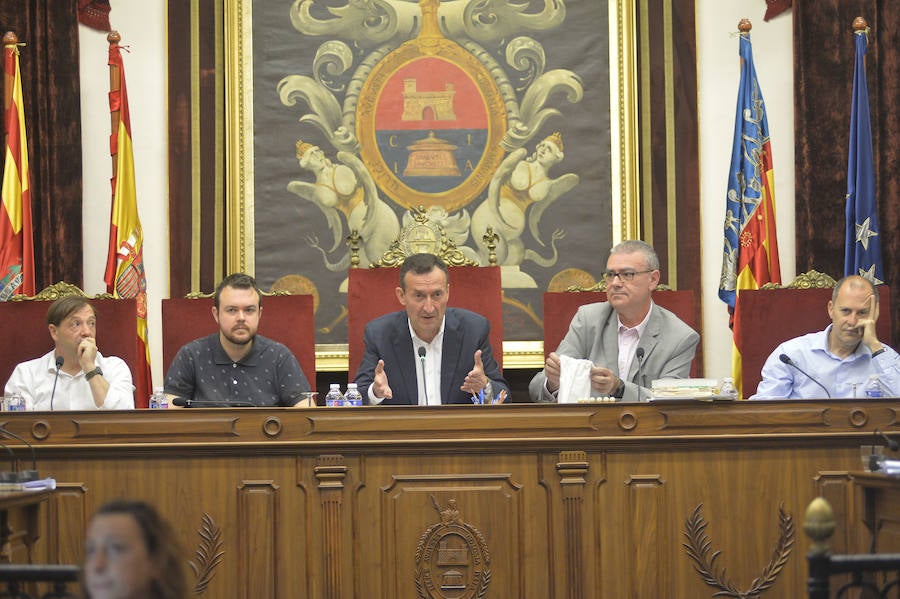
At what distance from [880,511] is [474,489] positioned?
1.24 meters

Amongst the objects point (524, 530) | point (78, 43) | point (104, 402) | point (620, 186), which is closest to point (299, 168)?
point (78, 43)

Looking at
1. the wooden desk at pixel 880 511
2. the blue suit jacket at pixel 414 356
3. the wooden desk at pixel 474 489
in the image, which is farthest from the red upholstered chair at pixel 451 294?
the wooden desk at pixel 880 511

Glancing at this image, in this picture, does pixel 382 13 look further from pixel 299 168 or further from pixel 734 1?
pixel 734 1

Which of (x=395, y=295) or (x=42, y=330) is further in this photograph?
(x=395, y=295)


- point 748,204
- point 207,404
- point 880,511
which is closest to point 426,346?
point 207,404

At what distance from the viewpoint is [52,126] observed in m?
6.15

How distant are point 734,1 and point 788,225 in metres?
1.27

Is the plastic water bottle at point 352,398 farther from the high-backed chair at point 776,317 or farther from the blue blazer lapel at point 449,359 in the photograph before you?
the high-backed chair at point 776,317

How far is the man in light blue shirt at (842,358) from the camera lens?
14.8ft

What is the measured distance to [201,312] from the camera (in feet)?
16.8

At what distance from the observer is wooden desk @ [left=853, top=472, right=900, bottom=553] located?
319cm

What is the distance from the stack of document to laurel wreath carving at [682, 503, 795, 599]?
1.23 ft

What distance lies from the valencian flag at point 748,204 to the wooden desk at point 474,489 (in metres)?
2.04

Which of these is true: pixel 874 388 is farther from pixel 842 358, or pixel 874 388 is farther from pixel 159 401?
pixel 159 401
